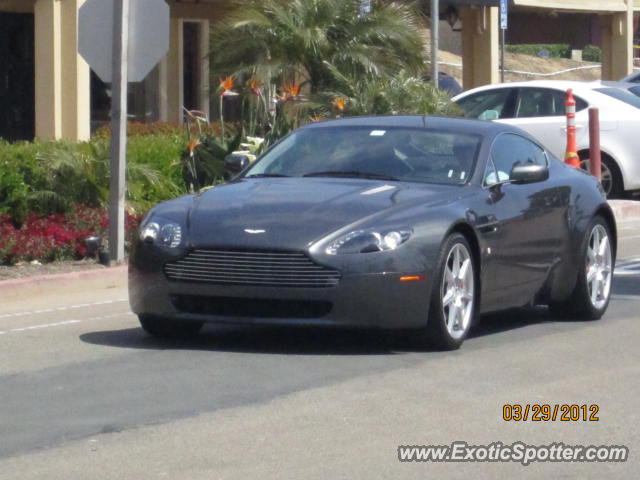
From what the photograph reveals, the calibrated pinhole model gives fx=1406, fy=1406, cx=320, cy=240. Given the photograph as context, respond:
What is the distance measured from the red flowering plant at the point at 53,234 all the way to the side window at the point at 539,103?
22.7 ft

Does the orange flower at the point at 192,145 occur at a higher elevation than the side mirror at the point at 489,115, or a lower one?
lower

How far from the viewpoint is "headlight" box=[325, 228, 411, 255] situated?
25.7ft

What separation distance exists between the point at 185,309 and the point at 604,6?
90.1ft

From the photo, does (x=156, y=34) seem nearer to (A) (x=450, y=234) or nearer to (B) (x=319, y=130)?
(B) (x=319, y=130)

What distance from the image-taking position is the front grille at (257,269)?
7.83m

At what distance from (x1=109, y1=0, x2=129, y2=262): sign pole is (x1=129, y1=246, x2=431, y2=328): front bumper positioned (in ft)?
15.0

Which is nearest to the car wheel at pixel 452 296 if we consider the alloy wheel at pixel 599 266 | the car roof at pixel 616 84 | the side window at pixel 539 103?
the alloy wheel at pixel 599 266

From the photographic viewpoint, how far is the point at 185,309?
820cm

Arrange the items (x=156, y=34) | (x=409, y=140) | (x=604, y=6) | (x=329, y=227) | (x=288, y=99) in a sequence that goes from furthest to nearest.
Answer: (x=604, y=6) < (x=288, y=99) < (x=156, y=34) < (x=409, y=140) < (x=329, y=227)

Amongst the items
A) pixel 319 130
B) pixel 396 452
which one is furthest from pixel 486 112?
pixel 396 452

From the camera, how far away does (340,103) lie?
1717 centimetres

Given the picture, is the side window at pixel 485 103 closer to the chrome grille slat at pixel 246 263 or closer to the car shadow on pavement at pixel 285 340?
the car shadow on pavement at pixel 285 340

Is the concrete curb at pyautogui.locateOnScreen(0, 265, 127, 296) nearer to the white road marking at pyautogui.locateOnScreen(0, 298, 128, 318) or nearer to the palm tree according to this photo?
the white road marking at pyautogui.locateOnScreen(0, 298, 128, 318)
